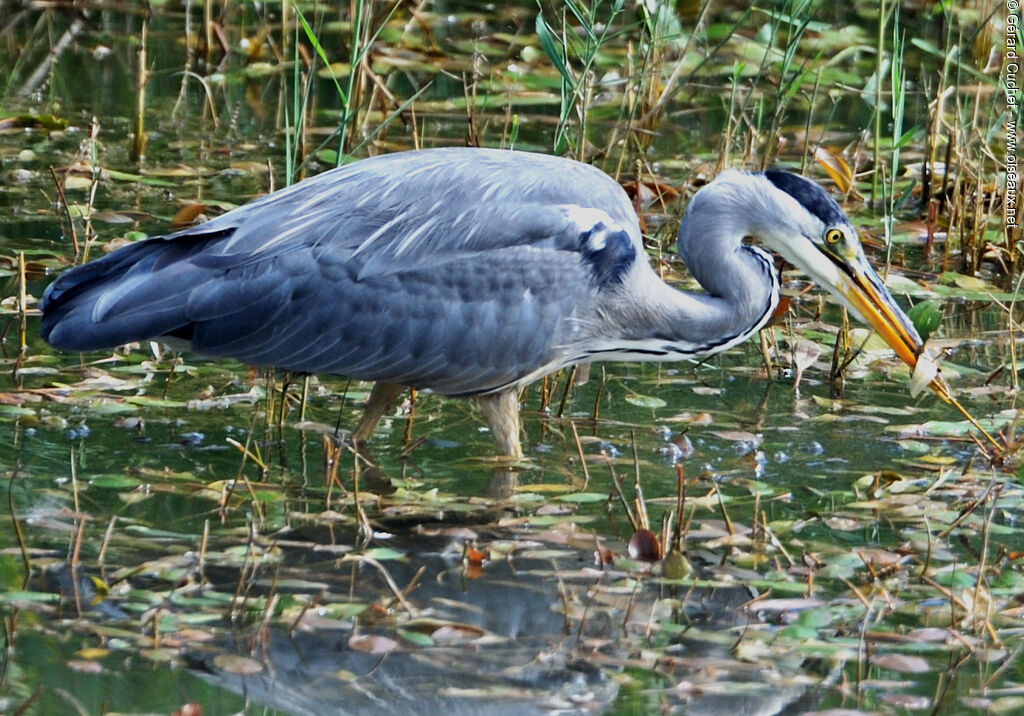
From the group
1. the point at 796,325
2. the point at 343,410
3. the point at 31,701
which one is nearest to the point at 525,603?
the point at 31,701

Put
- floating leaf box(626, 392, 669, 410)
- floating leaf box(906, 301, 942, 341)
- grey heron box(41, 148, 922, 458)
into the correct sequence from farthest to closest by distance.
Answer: floating leaf box(626, 392, 669, 410), floating leaf box(906, 301, 942, 341), grey heron box(41, 148, 922, 458)

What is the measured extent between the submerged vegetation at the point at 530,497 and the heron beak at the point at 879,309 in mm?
175

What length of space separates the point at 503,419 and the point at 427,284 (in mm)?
521

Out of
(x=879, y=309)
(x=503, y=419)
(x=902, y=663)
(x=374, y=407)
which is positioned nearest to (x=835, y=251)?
(x=879, y=309)

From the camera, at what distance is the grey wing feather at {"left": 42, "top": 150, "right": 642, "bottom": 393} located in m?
5.14

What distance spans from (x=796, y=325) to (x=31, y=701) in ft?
13.6

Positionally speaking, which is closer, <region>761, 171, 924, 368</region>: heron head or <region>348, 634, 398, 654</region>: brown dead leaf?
<region>348, 634, 398, 654</region>: brown dead leaf

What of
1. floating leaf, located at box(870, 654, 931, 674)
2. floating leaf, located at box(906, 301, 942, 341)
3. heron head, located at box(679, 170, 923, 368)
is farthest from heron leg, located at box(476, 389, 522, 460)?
floating leaf, located at box(870, 654, 931, 674)

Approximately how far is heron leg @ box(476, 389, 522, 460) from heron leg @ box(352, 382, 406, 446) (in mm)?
303

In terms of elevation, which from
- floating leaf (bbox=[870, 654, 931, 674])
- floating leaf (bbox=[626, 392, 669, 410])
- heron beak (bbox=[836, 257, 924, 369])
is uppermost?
heron beak (bbox=[836, 257, 924, 369])

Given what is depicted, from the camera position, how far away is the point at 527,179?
5.36 meters

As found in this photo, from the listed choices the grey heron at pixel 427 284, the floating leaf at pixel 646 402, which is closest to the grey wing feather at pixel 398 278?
the grey heron at pixel 427 284

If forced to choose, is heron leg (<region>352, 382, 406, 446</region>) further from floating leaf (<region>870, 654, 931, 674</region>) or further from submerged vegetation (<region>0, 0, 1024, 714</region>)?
floating leaf (<region>870, 654, 931, 674</region>)

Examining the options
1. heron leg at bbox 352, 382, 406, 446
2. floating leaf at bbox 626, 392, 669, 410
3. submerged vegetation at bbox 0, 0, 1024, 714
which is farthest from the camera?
floating leaf at bbox 626, 392, 669, 410
